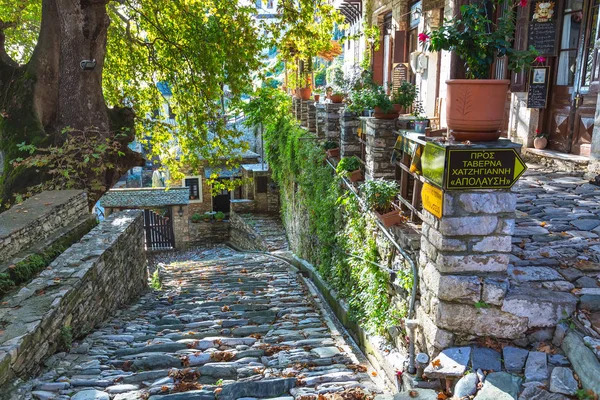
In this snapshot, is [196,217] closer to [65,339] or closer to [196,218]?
[196,218]

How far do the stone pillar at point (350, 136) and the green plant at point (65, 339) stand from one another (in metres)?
4.37

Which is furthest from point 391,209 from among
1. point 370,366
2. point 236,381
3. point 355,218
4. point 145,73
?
point 145,73

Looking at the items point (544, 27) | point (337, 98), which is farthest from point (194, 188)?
point (544, 27)

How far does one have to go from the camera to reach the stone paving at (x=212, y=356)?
3771 millimetres

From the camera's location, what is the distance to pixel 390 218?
16.0 ft

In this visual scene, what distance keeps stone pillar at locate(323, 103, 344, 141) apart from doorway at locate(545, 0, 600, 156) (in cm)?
360

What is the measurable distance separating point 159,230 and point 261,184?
17.4ft

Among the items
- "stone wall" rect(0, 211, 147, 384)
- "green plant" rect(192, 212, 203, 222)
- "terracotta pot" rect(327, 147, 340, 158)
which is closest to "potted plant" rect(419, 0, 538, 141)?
"stone wall" rect(0, 211, 147, 384)

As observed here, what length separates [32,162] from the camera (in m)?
7.74

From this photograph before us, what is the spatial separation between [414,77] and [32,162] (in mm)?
9676

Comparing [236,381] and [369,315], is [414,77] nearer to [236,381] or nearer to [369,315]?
[369,315]

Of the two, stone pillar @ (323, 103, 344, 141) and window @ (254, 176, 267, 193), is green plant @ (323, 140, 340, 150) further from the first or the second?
window @ (254, 176, 267, 193)

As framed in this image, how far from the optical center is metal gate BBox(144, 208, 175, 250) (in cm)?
2181

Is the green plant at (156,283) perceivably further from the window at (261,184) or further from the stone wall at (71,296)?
the window at (261,184)
